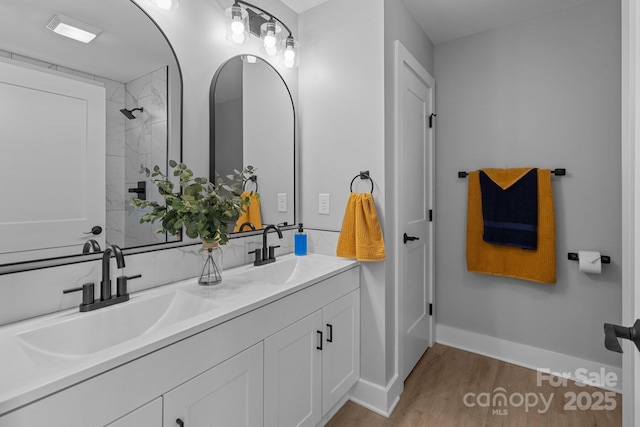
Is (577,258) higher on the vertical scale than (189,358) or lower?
higher

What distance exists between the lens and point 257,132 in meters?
1.90

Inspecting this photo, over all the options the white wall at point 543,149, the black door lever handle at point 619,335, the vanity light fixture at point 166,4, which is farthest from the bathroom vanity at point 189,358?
the white wall at point 543,149

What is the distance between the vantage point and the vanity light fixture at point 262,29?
1.68m

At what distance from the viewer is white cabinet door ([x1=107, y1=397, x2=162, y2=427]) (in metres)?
0.80

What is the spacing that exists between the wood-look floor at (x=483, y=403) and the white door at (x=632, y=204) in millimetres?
1042

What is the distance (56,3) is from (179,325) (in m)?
1.22

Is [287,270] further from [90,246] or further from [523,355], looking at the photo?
[523,355]

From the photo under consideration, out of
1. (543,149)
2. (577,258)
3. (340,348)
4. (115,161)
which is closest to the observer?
(115,161)

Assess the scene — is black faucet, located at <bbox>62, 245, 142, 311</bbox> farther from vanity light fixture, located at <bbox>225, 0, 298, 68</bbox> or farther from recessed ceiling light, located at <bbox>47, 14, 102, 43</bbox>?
vanity light fixture, located at <bbox>225, 0, 298, 68</bbox>

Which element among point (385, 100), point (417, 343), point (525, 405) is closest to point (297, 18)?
point (385, 100)

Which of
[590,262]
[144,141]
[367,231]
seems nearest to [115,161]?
[144,141]

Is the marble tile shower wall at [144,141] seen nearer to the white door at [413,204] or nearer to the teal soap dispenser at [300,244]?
the teal soap dispenser at [300,244]

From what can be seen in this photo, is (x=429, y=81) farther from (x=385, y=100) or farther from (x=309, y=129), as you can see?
(x=309, y=129)

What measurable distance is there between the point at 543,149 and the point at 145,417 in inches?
103
